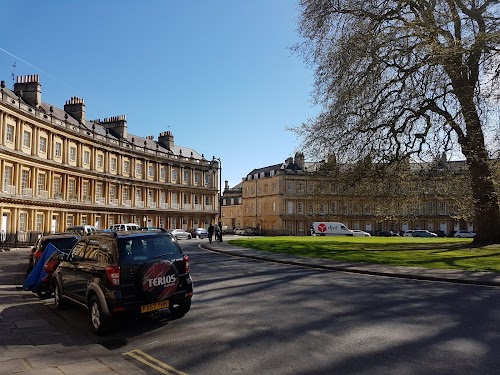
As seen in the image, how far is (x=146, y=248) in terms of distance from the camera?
8.49m

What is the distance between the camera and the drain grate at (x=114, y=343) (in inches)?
285

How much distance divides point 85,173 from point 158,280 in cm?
5389

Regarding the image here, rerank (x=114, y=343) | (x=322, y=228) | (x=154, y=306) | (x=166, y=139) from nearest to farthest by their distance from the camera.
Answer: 1. (x=114, y=343)
2. (x=154, y=306)
3. (x=322, y=228)
4. (x=166, y=139)

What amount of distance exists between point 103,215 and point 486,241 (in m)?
50.9

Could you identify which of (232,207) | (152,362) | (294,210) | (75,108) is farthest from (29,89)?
(232,207)

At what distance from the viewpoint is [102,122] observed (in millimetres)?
69938

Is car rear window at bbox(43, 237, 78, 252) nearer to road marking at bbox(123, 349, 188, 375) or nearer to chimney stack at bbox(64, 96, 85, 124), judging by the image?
road marking at bbox(123, 349, 188, 375)

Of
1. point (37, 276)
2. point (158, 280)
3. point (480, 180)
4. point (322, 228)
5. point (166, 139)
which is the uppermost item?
point (166, 139)

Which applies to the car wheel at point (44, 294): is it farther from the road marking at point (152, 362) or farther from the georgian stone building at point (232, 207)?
the georgian stone building at point (232, 207)

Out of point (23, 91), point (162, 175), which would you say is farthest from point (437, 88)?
point (162, 175)

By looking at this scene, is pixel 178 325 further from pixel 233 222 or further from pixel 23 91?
pixel 233 222

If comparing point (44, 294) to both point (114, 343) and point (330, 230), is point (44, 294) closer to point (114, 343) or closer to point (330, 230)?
point (114, 343)

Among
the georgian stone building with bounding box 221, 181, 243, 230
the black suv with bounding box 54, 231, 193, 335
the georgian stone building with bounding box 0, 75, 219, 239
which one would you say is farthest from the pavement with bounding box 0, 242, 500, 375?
the georgian stone building with bounding box 221, 181, 243, 230

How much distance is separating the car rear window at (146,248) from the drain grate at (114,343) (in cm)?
148
